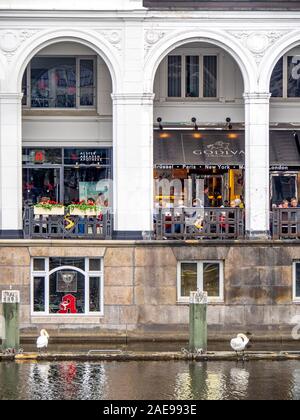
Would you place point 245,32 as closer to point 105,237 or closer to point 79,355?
point 105,237

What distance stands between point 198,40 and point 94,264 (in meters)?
8.50

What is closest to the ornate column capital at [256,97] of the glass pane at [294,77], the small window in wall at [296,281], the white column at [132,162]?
the white column at [132,162]

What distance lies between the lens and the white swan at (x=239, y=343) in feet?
221

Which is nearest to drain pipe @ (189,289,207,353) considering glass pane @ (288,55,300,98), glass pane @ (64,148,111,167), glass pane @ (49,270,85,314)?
glass pane @ (49,270,85,314)

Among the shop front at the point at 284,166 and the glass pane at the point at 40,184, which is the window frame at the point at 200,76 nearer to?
the shop front at the point at 284,166

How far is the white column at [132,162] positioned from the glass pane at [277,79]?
5.58 m

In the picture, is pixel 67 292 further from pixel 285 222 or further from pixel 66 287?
pixel 285 222

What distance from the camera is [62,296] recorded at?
71188 millimetres

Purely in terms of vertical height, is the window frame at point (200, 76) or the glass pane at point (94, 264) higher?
the window frame at point (200, 76)

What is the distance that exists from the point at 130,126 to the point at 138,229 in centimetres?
354

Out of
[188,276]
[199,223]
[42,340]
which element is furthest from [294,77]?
[42,340]

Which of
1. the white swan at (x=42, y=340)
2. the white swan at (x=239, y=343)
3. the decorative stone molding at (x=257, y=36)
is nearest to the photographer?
the white swan at (x=239, y=343)
